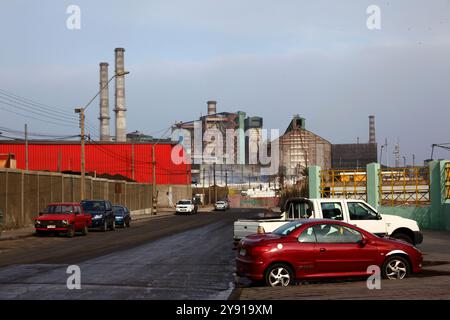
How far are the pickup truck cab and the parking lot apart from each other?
5.81 meters

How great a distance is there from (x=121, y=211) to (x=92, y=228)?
4.02m

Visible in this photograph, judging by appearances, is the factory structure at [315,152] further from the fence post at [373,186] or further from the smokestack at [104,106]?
the fence post at [373,186]

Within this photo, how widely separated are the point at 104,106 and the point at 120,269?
3380 inches

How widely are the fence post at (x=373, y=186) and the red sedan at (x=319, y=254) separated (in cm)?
2450

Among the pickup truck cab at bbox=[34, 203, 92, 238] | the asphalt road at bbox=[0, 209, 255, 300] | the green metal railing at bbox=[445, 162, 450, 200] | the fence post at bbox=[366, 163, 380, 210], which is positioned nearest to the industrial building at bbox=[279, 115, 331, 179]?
the fence post at bbox=[366, 163, 380, 210]

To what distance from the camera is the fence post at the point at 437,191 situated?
32.1m

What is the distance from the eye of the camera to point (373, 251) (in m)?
13.4

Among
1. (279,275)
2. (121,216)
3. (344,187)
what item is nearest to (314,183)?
(344,187)

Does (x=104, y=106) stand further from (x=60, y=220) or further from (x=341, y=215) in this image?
(x=341, y=215)

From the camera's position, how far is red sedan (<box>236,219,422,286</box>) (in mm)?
12796

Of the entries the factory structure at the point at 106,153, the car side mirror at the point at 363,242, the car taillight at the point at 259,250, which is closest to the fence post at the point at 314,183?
the car side mirror at the point at 363,242
